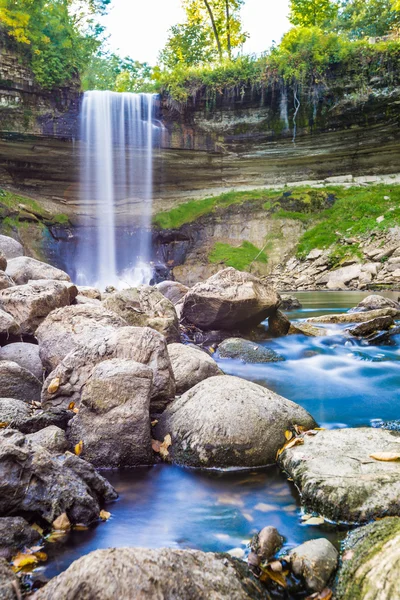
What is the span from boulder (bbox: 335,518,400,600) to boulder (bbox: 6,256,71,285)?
23.1ft

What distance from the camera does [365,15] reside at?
35.2 m

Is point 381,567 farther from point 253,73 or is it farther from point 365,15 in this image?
point 365,15

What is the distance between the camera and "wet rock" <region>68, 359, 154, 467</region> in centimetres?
362

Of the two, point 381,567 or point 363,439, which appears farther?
point 363,439

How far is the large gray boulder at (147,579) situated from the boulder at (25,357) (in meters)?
3.60

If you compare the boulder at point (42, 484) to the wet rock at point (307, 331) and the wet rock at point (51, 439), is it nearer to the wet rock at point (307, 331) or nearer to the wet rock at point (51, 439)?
the wet rock at point (51, 439)

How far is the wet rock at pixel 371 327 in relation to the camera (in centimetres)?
827

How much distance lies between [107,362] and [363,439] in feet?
6.92

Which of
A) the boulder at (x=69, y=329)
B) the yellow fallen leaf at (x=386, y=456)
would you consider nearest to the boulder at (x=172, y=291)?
the boulder at (x=69, y=329)

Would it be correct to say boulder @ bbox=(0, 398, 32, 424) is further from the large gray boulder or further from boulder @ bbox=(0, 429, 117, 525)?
the large gray boulder

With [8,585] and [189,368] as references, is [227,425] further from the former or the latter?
[8,585]

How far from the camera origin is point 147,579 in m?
1.83

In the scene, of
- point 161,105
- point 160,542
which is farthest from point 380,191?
point 160,542

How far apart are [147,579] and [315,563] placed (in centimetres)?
92
